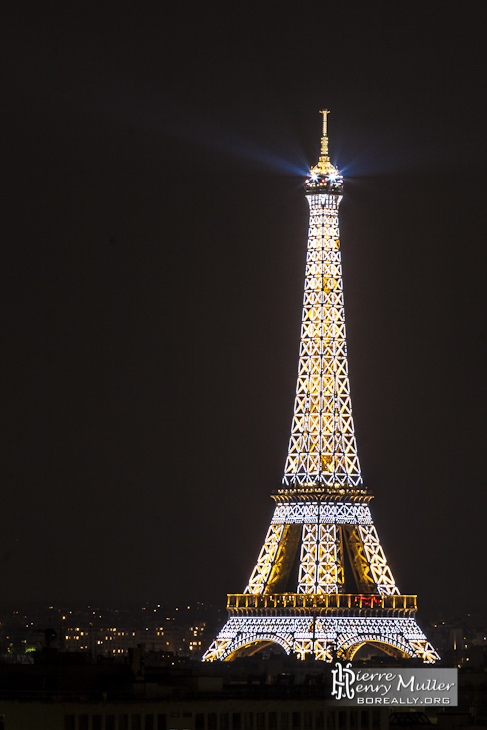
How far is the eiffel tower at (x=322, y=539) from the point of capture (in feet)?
422

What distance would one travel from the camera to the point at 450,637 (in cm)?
19288

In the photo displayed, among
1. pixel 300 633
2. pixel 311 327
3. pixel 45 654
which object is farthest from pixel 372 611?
pixel 45 654

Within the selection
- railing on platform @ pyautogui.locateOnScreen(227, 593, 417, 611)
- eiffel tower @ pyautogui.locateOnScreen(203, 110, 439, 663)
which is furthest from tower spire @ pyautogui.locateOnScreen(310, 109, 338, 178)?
railing on platform @ pyautogui.locateOnScreen(227, 593, 417, 611)

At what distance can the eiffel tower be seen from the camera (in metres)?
129

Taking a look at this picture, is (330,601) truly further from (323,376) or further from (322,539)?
(323,376)

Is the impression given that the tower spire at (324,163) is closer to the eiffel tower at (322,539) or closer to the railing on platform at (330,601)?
the eiffel tower at (322,539)

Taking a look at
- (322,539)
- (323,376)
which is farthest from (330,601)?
(323,376)

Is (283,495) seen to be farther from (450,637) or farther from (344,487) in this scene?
(450,637)

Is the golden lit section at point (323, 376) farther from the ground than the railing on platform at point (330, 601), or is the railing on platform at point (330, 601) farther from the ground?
the golden lit section at point (323, 376)

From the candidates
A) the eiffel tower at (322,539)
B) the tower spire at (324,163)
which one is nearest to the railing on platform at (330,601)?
the eiffel tower at (322,539)

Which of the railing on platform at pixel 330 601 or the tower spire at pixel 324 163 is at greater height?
the tower spire at pixel 324 163

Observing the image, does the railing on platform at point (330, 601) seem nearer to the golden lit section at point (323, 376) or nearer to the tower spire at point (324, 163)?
the golden lit section at point (323, 376)

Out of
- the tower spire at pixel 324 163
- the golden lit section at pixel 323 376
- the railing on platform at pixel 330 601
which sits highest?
the tower spire at pixel 324 163

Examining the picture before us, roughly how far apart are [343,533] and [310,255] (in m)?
13.0
